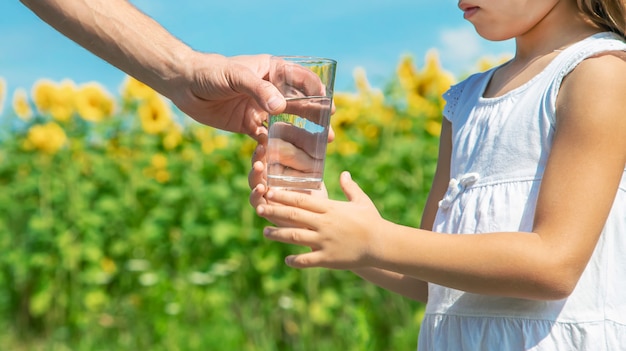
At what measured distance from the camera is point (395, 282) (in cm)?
199

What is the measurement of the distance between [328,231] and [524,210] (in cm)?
43

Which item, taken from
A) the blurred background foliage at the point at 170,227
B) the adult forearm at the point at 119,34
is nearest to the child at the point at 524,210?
the adult forearm at the point at 119,34

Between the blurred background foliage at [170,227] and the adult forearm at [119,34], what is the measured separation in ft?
6.69

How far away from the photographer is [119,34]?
7.23ft

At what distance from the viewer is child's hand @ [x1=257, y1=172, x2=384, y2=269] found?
1.49m

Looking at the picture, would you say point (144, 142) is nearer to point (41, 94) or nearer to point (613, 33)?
point (41, 94)

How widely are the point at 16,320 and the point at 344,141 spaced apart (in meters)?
2.29

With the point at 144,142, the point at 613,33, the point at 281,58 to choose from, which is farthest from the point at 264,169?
the point at 144,142

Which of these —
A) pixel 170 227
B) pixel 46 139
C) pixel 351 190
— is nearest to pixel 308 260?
pixel 351 190

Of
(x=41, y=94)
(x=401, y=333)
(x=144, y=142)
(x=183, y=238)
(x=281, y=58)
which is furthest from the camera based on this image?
(x=41, y=94)


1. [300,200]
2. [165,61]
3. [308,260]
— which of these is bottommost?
[308,260]

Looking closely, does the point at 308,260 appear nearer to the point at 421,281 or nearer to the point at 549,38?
the point at 421,281

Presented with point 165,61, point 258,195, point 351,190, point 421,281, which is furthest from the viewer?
point 165,61

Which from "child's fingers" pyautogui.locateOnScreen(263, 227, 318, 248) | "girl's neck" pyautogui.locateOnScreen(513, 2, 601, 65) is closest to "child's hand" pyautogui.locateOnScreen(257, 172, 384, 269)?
"child's fingers" pyautogui.locateOnScreen(263, 227, 318, 248)
